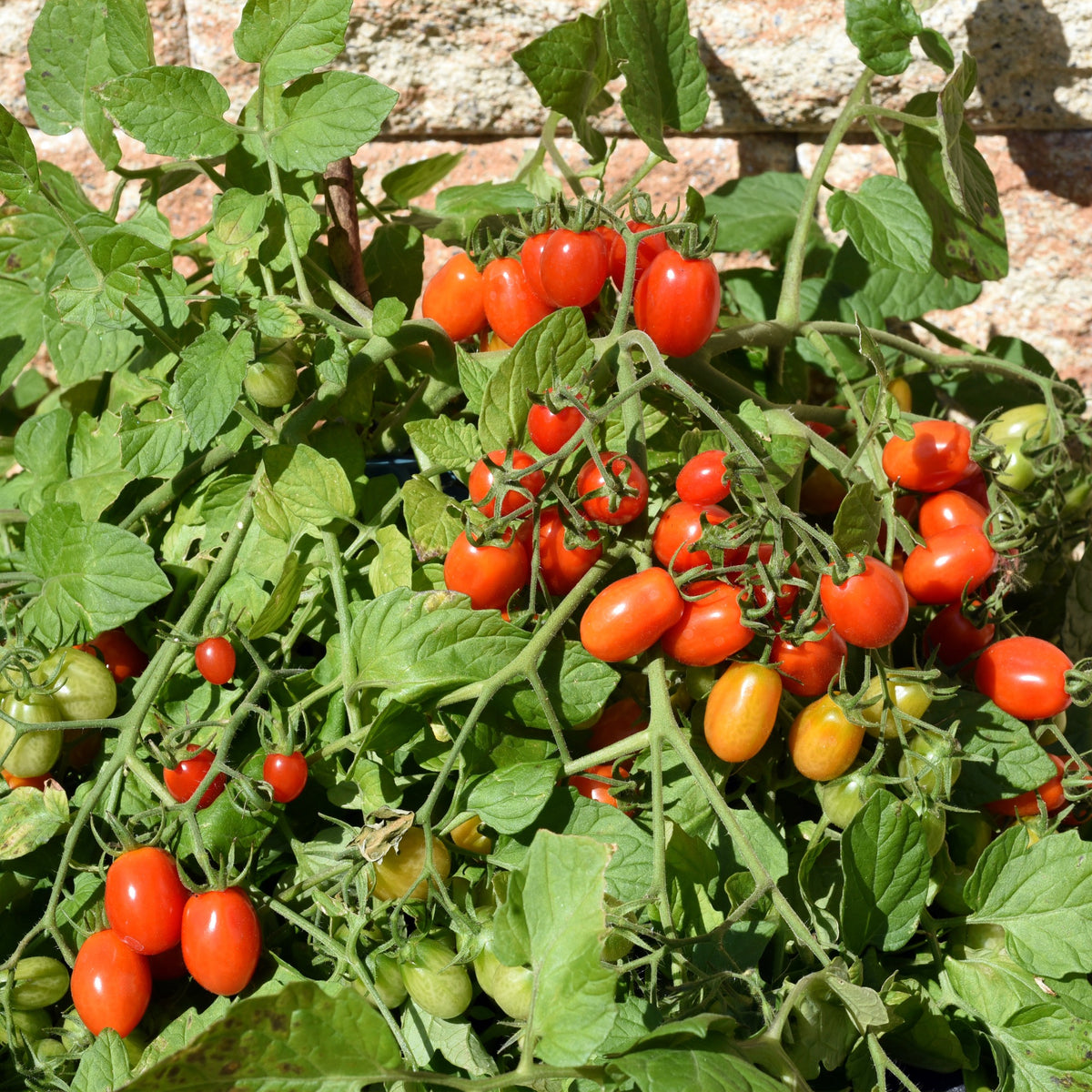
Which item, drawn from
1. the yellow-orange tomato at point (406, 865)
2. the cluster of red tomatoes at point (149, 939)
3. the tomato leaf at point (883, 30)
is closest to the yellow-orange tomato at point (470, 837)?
the yellow-orange tomato at point (406, 865)

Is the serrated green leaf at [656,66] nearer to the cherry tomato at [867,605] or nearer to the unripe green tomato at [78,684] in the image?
the cherry tomato at [867,605]

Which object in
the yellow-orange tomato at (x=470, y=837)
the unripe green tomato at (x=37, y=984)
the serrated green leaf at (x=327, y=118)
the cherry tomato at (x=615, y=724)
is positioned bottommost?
the unripe green tomato at (x=37, y=984)

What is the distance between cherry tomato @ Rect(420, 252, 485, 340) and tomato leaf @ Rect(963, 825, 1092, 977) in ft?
1.91

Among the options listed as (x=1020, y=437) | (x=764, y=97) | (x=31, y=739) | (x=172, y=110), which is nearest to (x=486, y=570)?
(x=31, y=739)

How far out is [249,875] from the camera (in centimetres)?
73

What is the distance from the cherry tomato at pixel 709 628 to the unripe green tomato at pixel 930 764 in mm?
128

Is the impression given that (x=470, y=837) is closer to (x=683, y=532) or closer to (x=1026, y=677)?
(x=683, y=532)

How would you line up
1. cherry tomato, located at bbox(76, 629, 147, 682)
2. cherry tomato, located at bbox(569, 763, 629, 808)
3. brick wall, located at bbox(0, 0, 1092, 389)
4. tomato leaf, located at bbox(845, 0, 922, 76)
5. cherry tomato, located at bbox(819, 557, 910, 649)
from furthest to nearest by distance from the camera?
brick wall, located at bbox(0, 0, 1092, 389) → tomato leaf, located at bbox(845, 0, 922, 76) → cherry tomato, located at bbox(76, 629, 147, 682) → cherry tomato, located at bbox(569, 763, 629, 808) → cherry tomato, located at bbox(819, 557, 910, 649)

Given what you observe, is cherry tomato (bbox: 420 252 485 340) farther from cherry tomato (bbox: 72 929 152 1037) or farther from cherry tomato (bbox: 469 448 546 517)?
cherry tomato (bbox: 72 929 152 1037)

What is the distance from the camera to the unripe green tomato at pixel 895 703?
0.70m

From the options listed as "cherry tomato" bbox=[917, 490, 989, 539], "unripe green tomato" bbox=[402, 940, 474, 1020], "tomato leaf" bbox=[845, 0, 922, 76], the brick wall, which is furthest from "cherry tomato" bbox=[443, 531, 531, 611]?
the brick wall

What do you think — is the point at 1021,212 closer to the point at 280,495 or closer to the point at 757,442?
the point at 757,442

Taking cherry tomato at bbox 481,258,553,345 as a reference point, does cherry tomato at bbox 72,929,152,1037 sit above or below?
below

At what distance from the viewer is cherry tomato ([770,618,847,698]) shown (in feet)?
2.27
